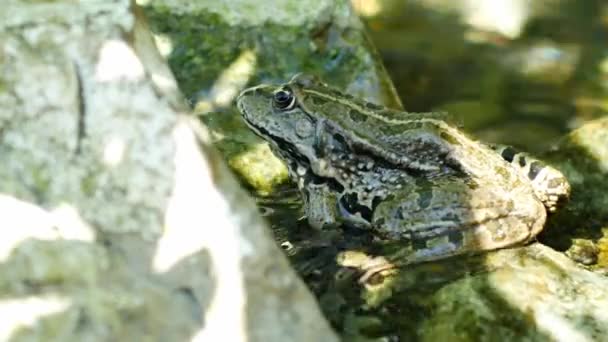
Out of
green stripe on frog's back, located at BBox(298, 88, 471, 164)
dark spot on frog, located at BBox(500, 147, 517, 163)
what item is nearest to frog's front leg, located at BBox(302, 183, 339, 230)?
green stripe on frog's back, located at BBox(298, 88, 471, 164)

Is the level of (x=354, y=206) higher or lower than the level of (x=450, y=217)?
higher

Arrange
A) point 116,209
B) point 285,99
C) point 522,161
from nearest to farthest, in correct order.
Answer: point 116,209
point 522,161
point 285,99

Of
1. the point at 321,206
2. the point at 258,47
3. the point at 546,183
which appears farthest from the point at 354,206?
the point at 258,47

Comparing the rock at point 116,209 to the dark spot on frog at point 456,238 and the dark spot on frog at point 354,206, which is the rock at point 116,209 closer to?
the dark spot on frog at point 456,238

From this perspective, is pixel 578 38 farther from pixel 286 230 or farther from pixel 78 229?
pixel 78 229

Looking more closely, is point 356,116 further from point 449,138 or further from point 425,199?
point 425,199
